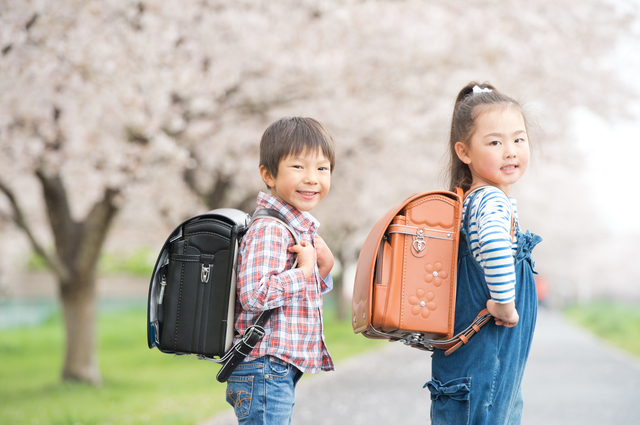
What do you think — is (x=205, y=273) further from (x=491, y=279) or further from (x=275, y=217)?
(x=491, y=279)

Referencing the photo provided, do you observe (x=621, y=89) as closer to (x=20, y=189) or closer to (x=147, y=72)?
(x=147, y=72)

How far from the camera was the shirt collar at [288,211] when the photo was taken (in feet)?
7.86

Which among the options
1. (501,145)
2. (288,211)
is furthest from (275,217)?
(501,145)

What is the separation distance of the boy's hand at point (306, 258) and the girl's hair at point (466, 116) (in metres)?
0.64

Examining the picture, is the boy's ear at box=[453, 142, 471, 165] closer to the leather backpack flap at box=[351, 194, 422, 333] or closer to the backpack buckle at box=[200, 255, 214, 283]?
the leather backpack flap at box=[351, 194, 422, 333]

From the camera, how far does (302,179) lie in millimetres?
2352

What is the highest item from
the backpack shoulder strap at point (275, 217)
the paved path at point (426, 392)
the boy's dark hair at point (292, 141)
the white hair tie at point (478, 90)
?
the white hair tie at point (478, 90)

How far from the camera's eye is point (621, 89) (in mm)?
10273

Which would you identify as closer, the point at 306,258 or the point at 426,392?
the point at 306,258

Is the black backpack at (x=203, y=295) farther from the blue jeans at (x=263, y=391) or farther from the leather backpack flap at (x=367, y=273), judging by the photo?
the leather backpack flap at (x=367, y=273)

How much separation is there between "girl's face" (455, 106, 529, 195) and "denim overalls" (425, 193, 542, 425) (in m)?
0.15

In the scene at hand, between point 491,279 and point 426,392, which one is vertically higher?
point 491,279

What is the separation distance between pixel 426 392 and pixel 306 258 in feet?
20.5

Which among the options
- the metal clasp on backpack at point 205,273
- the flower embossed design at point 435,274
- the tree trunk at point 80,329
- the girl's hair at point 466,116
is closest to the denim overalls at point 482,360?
the flower embossed design at point 435,274
